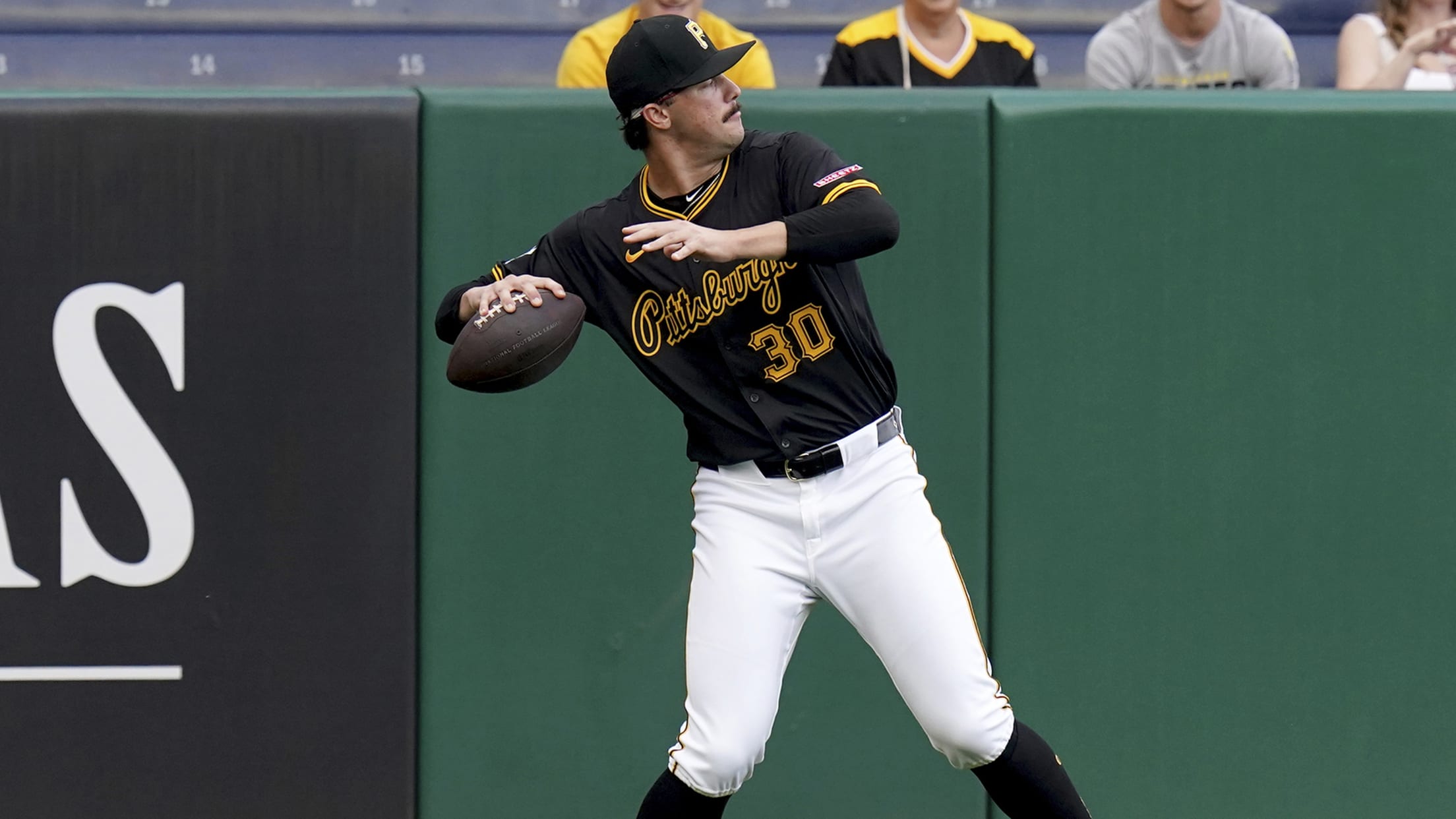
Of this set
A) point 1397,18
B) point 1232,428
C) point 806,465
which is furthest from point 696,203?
point 1397,18

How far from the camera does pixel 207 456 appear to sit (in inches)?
155

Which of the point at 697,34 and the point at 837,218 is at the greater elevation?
the point at 697,34

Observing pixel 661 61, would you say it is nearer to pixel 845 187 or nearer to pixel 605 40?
pixel 845 187

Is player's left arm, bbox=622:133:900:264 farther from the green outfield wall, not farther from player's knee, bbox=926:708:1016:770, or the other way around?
player's knee, bbox=926:708:1016:770

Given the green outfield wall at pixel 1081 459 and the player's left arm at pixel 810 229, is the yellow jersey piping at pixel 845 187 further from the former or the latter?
the green outfield wall at pixel 1081 459

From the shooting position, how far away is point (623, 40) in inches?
129

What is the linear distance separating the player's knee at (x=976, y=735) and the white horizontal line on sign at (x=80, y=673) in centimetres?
204

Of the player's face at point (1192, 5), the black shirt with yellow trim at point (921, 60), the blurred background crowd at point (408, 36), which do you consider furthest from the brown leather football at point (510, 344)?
the blurred background crowd at point (408, 36)

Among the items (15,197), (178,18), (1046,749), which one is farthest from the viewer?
(178,18)

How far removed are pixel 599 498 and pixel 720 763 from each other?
3.38 feet

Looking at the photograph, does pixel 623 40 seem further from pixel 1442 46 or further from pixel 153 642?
pixel 1442 46

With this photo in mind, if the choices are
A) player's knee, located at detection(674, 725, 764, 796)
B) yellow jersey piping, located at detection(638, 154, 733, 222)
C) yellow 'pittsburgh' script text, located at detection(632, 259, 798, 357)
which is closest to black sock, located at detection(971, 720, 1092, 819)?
player's knee, located at detection(674, 725, 764, 796)

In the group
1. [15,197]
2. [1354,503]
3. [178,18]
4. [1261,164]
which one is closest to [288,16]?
[178,18]

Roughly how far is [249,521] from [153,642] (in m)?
0.39
